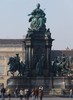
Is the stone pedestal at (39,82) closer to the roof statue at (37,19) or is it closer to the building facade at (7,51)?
the roof statue at (37,19)

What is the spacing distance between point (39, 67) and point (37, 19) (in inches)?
277

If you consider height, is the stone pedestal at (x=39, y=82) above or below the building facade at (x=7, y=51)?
below

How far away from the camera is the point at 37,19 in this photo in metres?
79.8

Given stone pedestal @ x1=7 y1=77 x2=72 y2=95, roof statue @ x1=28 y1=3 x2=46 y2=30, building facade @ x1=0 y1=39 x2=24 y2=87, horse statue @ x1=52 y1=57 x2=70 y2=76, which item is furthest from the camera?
building facade @ x1=0 y1=39 x2=24 y2=87

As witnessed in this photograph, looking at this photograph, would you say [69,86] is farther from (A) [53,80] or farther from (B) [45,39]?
(B) [45,39]

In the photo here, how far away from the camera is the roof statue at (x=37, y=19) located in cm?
7906

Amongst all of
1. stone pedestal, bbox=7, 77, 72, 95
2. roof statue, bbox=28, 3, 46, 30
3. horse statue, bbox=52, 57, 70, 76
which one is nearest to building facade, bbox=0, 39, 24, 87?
roof statue, bbox=28, 3, 46, 30

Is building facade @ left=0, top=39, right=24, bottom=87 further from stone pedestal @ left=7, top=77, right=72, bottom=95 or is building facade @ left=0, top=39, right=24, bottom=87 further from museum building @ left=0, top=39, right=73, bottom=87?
stone pedestal @ left=7, top=77, right=72, bottom=95

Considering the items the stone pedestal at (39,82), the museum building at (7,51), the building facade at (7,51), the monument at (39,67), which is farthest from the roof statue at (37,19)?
the building facade at (7,51)

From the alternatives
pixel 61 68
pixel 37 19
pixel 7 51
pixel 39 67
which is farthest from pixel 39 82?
pixel 7 51

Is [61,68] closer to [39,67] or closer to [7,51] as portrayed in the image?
[39,67]

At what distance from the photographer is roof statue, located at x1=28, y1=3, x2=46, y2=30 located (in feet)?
259

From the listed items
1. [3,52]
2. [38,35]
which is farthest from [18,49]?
[38,35]

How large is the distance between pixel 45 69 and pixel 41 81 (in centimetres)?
224
